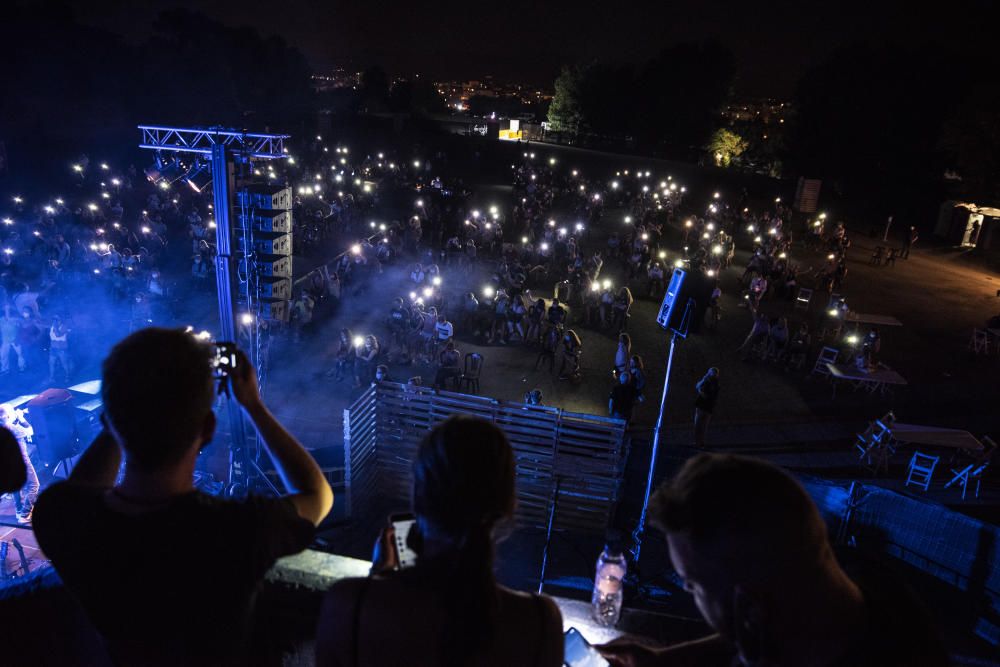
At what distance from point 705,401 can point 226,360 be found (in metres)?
8.61

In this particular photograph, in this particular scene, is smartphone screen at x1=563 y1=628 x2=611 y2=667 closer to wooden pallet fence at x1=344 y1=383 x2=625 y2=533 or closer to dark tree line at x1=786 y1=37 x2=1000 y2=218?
wooden pallet fence at x1=344 y1=383 x2=625 y2=533

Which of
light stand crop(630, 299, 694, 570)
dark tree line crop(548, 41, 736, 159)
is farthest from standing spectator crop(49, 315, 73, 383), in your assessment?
dark tree line crop(548, 41, 736, 159)

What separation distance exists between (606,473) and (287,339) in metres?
8.89

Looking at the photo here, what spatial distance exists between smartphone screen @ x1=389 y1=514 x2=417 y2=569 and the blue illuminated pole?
5.42 meters

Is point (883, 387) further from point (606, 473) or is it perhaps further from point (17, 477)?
point (17, 477)

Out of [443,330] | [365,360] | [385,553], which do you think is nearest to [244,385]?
[385,553]

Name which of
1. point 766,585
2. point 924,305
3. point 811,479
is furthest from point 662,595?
point 924,305

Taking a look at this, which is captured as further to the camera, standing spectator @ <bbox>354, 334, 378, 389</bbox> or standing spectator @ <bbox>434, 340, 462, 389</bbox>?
standing spectator @ <bbox>354, 334, 378, 389</bbox>

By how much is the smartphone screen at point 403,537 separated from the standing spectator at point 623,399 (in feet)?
26.9

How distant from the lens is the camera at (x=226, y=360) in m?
1.91

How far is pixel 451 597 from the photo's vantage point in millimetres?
1374

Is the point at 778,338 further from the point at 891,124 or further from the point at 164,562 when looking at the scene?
the point at 891,124

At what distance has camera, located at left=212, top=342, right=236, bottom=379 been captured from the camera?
191 cm

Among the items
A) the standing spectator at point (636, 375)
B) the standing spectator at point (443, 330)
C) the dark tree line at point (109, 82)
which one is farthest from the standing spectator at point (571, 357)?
the dark tree line at point (109, 82)
